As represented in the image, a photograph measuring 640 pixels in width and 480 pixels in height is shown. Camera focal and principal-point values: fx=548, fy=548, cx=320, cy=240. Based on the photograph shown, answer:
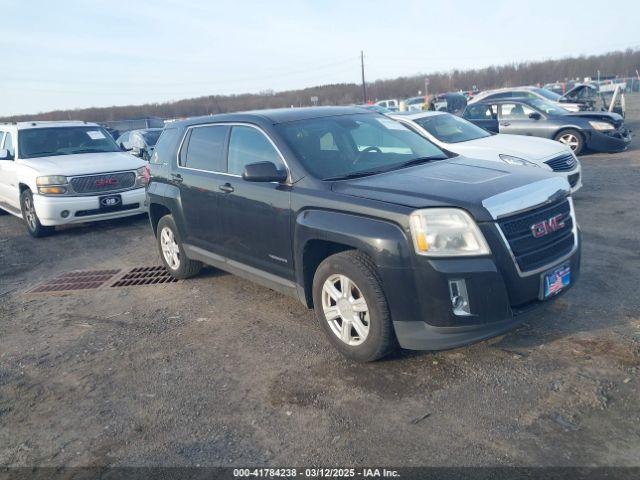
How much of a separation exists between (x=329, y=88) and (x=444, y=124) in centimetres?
6417

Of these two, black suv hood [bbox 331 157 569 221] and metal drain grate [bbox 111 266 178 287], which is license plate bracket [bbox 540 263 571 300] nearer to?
black suv hood [bbox 331 157 569 221]

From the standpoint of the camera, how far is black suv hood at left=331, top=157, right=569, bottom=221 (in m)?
3.54

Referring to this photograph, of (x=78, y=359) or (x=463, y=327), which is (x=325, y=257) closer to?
(x=463, y=327)

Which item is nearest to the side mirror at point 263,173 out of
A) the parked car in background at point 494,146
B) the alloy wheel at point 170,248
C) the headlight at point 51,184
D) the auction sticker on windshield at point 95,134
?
the alloy wheel at point 170,248

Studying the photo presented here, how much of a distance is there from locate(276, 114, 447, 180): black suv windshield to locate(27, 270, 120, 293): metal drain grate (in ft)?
11.1

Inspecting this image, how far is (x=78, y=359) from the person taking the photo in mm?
4484

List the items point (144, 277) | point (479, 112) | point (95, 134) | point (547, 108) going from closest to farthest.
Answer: point (144, 277)
point (95, 134)
point (547, 108)
point (479, 112)

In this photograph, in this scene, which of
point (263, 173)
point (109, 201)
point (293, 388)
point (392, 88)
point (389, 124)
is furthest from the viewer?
point (392, 88)

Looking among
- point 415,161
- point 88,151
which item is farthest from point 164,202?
point 88,151

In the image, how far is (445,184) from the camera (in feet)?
12.7

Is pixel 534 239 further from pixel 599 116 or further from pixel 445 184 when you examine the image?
pixel 599 116

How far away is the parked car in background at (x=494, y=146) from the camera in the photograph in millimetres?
8156

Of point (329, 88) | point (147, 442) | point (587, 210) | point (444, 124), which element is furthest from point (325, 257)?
point (329, 88)

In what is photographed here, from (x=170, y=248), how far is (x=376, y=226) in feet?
11.4
